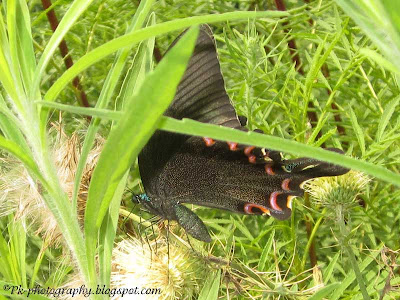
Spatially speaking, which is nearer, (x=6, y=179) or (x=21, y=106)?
(x=21, y=106)

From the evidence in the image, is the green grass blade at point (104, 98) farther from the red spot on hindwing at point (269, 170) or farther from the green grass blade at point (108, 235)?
the red spot on hindwing at point (269, 170)

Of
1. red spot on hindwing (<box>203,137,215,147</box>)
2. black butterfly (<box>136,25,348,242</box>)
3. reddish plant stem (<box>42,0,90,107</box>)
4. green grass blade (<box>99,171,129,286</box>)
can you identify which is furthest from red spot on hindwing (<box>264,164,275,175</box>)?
reddish plant stem (<box>42,0,90,107</box>)

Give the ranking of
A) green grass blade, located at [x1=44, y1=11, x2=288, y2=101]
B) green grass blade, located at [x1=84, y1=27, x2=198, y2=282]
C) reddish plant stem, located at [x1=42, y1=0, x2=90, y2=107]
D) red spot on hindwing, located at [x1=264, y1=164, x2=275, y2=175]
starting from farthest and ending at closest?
reddish plant stem, located at [x1=42, y1=0, x2=90, y2=107] < red spot on hindwing, located at [x1=264, y1=164, x2=275, y2=175] < green grass blade, located at [x1=44, y1=11, x2=288, y2=101] < green grass blade, located at [x1=84, y1=27, x2=198, y2=282]

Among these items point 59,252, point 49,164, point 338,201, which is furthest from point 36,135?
point 59,252

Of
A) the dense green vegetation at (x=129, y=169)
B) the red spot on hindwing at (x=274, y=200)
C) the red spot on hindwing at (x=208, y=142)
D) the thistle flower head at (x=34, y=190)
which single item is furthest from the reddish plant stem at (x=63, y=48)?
the red spot on hindwing at (x=274, y=200)

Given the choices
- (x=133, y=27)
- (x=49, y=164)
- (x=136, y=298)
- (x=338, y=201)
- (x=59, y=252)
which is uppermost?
(x=133, y=27)

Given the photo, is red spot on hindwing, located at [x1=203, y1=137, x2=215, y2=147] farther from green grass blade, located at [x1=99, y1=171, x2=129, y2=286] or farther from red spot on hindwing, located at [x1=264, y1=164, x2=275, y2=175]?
green grass blade, located at [x1=99, y1=171, x2=129, y2=286]

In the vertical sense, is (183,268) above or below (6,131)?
below

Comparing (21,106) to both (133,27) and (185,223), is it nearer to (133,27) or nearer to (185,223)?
(133,27)
